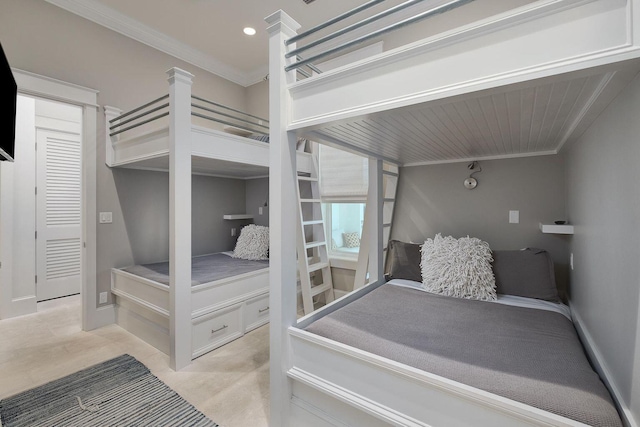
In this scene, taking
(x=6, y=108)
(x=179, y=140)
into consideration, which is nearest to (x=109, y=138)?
(x=6, y=108)

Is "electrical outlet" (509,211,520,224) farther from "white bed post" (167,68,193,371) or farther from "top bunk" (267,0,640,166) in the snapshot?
"white bed post" (167,68,193,371)

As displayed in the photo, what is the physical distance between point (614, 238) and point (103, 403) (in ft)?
9.12

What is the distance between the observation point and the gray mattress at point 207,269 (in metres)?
2.54

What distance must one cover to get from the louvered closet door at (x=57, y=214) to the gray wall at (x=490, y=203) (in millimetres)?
3987

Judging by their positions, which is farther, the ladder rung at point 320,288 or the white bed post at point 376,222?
the ladder rung at point 320,288

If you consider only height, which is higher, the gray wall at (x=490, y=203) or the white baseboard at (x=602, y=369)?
the gray wall at (x=490, y=203)

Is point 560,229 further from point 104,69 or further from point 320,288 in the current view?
point 104,69

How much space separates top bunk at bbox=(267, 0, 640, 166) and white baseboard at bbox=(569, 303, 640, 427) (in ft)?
3.32

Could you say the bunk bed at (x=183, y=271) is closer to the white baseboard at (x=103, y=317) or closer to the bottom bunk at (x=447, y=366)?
the white baseboard at (x=103, y=317)

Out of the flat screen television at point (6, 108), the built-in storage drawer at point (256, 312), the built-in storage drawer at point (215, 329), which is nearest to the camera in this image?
the flat screen television at point (6, 108)

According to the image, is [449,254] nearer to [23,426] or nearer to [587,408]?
[587,408]

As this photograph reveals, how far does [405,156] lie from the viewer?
2334 mm

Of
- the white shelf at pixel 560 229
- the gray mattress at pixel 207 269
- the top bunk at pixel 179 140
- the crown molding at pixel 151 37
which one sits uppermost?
the crown molding at pixel 151 37

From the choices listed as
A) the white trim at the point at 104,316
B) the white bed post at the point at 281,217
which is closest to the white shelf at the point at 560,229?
the white bed post at the point at 281,217
